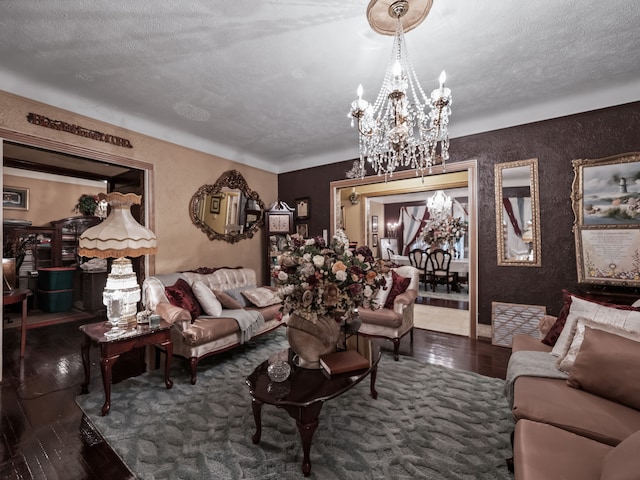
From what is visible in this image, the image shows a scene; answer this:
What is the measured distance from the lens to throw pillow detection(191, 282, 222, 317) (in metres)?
3.06

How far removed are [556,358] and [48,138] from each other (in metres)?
4.80

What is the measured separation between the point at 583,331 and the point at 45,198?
8147 mm

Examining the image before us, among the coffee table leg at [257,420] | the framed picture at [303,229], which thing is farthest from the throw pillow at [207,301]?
the framed picture at [303,229]

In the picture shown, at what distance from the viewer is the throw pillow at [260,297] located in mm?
3592

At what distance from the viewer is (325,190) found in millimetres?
5078

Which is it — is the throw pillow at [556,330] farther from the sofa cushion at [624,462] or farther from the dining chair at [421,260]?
the dining chair at [421,260]

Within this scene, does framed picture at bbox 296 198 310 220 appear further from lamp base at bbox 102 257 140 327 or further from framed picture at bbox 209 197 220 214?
lamp base at bbox 102 257 140 327

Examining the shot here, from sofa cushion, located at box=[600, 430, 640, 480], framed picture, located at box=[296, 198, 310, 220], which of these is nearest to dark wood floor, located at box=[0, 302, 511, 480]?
sofa cushion, located at box=[600, 430, 640, 480]

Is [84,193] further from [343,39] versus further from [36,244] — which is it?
[343,39]

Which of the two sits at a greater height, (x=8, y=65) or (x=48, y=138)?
(x=8, y=65)

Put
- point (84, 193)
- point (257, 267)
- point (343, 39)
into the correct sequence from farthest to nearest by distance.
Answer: point (84, 193) < point (257, 267) < point (343, 39)

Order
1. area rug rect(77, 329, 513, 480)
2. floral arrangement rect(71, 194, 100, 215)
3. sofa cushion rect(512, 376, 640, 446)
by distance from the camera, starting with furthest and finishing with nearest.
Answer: floral arrangement rect(71, 194, 100, 215)
area rug rect(77, 329, 513, 480)
sofa cushion rect(512, 376, 640, 446)

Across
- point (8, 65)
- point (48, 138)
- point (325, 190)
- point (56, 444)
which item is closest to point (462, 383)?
point (56, 444)

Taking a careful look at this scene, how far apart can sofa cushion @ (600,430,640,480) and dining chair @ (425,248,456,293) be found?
6302mm
